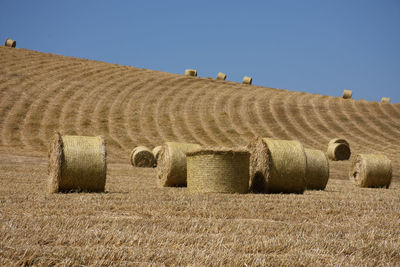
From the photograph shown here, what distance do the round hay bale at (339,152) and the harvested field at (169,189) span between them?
173 centimetres

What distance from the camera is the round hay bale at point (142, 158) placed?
60.5 feet

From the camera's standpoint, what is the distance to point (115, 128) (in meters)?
25.7

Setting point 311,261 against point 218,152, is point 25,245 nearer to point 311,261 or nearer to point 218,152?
point 311,261

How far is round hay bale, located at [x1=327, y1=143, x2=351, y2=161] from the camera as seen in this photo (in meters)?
21.1

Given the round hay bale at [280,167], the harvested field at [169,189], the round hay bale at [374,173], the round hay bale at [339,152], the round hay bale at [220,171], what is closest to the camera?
the harvested field at [169,189]

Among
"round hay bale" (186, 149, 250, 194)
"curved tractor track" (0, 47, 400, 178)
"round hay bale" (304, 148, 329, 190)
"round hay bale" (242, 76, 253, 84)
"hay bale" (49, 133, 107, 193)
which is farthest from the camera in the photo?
"round hay bale" (242, 76, 253, 84)

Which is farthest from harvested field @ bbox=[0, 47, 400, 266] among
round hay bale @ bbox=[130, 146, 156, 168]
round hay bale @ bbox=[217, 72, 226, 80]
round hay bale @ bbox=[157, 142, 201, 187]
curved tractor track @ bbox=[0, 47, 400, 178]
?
round hay bale @ bbox=[217, 72, 226, 80]

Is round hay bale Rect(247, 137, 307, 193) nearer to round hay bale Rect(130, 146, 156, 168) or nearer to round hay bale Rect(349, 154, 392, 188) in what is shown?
round hay bale Rect(349, 154, 392, 188)

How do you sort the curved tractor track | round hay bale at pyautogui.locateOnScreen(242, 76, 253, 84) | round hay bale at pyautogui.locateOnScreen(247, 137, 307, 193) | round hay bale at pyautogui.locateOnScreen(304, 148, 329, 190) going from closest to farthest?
1. round hay bale at pyautogui.locateOnScreen(247, 137, 307, 193)
2. round hay bale at pyautogui.locateOnScreen(304, 148, 329, 190)
3. the curved tractor track
4. round hay bale at pyautogui.locateOnScreen(242, 76, 253, 84)

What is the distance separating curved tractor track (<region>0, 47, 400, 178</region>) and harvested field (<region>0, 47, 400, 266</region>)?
0.10 metres

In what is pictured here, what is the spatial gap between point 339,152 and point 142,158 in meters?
8.47

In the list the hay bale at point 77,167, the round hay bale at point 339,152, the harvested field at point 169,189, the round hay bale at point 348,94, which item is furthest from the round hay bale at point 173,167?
the round hay bale at point 348,94

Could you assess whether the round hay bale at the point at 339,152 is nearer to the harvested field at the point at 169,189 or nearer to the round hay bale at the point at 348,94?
the harvested field at the point at 169,189

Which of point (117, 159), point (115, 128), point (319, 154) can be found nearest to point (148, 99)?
point (115, 128)
